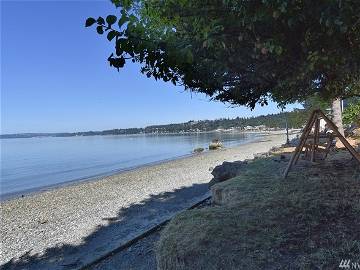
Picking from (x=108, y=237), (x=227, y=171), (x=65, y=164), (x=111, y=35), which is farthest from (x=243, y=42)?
(x=65, y=164)

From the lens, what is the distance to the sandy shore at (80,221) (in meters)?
9.26

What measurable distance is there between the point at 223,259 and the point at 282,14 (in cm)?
296

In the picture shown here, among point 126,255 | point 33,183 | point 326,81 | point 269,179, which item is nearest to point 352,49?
point 326,81

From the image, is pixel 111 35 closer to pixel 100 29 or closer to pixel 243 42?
pixel 100 29

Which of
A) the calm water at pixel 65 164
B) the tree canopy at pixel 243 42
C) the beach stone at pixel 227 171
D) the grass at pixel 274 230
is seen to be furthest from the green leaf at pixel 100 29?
the calm water at pixel 65 164

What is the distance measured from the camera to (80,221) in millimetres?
12812

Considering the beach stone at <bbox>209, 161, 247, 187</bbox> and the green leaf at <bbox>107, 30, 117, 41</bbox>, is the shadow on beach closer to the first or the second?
the beach stone at <bbox>209, 161, 247, 187</bbox>

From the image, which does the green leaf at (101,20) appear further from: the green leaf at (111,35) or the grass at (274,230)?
the grass at (274,230)

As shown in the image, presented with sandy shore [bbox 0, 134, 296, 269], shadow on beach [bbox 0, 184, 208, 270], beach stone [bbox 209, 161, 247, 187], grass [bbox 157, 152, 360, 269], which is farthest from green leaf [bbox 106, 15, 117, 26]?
beach stone [bbox 209, 161, 247, 187]

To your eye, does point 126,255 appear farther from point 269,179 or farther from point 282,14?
point 282,14

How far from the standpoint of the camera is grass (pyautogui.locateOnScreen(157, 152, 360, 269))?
14.6 ft

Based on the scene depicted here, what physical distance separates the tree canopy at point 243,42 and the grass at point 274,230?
1959 millimetres

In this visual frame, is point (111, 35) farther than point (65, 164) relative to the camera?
No

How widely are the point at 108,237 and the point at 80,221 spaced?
9.90ft
